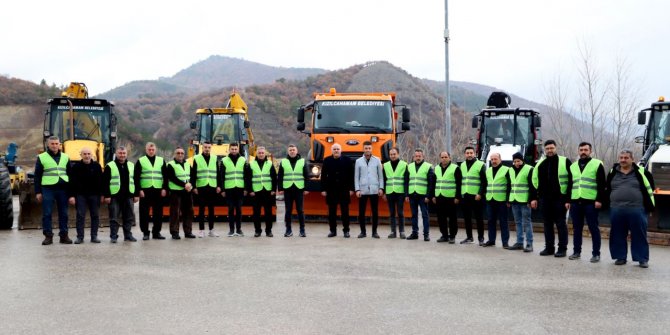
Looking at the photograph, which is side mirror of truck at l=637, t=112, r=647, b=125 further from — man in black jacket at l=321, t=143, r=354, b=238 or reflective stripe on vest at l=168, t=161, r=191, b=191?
reflective stripe on vest at l=168, t=161, r=191, b=191

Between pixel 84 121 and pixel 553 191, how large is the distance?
1200 cm

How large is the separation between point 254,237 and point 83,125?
6813 millimetres

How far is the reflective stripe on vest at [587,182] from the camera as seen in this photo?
37.5 feet

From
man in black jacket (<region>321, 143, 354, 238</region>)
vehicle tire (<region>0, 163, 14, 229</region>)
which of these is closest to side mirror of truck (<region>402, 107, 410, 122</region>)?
man in black jacket (<region>321, 143, 354, 238</region>)

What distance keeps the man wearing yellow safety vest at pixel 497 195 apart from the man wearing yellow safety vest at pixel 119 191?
6.47 meters

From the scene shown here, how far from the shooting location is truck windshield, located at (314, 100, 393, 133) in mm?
18453

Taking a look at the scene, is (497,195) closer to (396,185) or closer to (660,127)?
(396,185)

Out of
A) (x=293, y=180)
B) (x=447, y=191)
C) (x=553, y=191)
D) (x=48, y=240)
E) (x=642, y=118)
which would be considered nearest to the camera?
(x=553, y=191)

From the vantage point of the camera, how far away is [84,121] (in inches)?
735

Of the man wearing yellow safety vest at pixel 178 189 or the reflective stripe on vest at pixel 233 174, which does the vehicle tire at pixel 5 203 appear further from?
the reflective stripe on vest at pixel 233 174

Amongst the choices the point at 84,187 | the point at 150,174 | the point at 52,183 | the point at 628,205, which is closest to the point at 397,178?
the point at 150,174

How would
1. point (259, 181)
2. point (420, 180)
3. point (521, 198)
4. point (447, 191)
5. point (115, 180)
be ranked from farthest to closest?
1. point (259, 181)
2. point (420, 180)
3. point (447, 191)
4. point (115, 180)
5. point (521, 198)

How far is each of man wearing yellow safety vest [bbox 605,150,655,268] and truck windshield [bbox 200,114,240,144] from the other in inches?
531

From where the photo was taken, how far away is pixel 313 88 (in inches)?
3499
